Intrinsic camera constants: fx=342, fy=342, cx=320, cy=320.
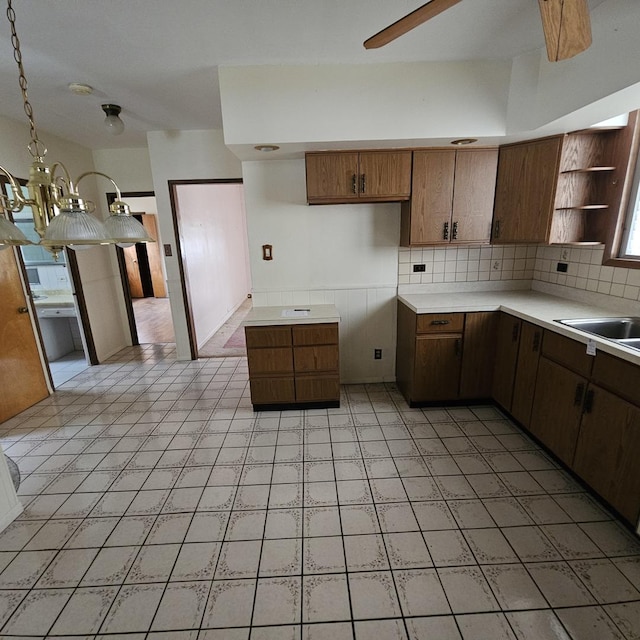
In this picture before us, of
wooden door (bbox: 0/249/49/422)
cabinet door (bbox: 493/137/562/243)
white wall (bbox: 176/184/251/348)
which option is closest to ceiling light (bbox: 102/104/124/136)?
white wall (bbox: 176/184/251/348)

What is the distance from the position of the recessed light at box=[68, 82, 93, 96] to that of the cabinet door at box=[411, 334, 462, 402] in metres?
3.03

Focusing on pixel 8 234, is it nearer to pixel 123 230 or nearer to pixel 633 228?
pixel 123 230

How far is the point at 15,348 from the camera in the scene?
306 cm

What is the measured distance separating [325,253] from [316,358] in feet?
3.18

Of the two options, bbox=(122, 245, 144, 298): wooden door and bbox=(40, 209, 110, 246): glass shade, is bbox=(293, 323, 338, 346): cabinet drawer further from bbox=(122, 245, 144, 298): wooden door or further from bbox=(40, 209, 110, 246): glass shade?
bbox=(122, 245, 144, 298): wooden door

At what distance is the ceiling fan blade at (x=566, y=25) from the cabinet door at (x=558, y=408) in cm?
159

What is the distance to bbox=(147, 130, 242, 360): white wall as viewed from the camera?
3770mm

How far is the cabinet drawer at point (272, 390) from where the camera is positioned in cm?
289

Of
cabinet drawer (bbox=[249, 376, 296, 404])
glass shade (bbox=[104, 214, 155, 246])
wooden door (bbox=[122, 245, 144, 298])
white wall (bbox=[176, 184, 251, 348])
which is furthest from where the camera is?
wooden door (bbox=[122, 245, 144, 298])

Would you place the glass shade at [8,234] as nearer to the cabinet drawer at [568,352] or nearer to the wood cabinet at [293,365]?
the wood cabinet at [293,365]

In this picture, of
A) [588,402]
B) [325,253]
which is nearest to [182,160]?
[325,253]

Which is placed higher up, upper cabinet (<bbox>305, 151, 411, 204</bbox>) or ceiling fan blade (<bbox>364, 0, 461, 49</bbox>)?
ceiling fan blade (<bbox>364, 0, 461, 49</bbox>)

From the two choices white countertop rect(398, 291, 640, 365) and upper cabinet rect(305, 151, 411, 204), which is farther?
upper cabinet rect(305, 151, 411, 204)

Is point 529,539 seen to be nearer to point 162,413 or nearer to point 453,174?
point 453,174
